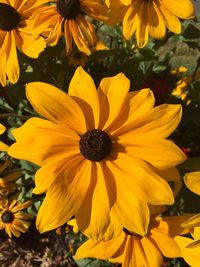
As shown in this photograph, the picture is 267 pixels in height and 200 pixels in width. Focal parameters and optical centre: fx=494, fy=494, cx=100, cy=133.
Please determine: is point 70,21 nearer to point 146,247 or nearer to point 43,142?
point 43,142

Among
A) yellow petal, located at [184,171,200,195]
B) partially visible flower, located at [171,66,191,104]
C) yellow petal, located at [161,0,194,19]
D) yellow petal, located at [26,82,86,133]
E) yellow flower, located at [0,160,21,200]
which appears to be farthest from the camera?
partially visible flower, located at [171,66,191,104]

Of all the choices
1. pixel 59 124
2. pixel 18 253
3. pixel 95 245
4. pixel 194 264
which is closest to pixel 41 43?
pixel 59 124

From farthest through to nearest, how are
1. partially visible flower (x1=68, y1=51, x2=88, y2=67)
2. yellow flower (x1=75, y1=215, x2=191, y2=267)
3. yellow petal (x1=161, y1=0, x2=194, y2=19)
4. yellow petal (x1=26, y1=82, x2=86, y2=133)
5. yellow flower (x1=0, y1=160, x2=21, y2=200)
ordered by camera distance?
partially visible flower (x1=68, y1=51, x2=88, y2=67)
yellow flower (x1=0, y1=160, x2=21, y2=200)
yellow petal (x1=161, y1=0, x2=194, y2=19)
yellow flower (x1=75, y1=215, x2=191, y2=267)
yellow petal (x1=26, y1=82, x2=86, y2=133)

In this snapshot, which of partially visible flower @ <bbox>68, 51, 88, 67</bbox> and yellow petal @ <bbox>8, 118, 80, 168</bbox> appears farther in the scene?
partially visible flower @ <bbox>68, 51, 88, 67</bbox>

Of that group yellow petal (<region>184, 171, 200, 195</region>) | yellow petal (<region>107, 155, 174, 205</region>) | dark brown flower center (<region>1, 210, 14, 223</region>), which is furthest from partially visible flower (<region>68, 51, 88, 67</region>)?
yellow petal (<region>184, 171, 200, 195</region>)

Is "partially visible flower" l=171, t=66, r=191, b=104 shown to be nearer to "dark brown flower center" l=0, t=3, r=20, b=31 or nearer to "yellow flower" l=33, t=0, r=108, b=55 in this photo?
"yellow flower" l=33, t=0, r=108, b=55

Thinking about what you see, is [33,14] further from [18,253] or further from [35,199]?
[18,253]

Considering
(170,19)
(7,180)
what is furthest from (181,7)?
(7,180)

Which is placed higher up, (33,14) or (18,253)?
(33,14)

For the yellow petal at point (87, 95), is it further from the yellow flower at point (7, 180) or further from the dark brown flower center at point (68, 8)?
the yellow flower at point (7, 180)
